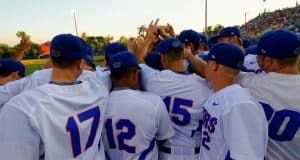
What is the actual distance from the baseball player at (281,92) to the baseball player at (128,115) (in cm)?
99

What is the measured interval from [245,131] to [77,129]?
4.14ft

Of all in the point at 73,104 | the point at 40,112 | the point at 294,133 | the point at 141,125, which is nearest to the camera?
the point at 40,112

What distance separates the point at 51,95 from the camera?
2.40 meters

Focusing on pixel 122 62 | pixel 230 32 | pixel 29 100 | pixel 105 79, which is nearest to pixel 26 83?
pixel 105 79

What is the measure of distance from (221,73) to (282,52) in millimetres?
556

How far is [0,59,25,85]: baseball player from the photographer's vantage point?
4.04 meters

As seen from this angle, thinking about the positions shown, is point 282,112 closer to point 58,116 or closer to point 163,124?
point 163,124

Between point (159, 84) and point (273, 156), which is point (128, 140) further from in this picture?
point (273, 156)

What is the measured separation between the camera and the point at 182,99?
3.52 m

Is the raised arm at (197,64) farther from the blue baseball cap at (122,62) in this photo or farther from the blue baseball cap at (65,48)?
the blue baseball cap at (65,48)

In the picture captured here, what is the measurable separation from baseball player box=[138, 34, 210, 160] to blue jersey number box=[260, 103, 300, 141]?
2.53ft

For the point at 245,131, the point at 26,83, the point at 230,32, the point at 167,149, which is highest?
the point at 230,32

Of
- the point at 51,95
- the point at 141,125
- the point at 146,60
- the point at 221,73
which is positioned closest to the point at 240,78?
the point at 221,73

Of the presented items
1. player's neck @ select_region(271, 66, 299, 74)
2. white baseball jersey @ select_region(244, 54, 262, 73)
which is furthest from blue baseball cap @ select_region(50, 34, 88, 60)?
white baseball jersey @ select_region(244, 54, 262, 73)
